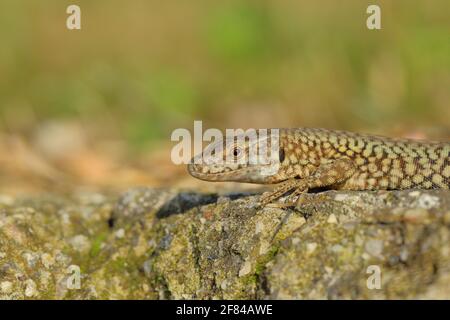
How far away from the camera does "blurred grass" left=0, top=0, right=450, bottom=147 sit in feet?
38.7

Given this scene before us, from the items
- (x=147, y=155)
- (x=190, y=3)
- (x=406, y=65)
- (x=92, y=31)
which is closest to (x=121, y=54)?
(x=92, y=31)

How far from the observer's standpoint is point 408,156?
19.7 ft

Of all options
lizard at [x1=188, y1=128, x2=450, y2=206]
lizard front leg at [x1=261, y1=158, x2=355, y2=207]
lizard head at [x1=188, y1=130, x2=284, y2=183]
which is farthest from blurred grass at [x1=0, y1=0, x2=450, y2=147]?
lizard head at [x1=188, y1=130, x2=284, y2=183]

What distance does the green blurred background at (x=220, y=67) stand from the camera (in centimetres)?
1177

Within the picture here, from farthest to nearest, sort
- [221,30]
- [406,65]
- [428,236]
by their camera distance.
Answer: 1. [221,30]
2. [406,65]
3. [428,236]

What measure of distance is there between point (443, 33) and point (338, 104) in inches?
84.8

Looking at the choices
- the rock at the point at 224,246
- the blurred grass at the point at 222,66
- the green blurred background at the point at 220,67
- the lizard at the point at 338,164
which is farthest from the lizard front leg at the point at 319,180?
the blurred grass at the point at 222,66

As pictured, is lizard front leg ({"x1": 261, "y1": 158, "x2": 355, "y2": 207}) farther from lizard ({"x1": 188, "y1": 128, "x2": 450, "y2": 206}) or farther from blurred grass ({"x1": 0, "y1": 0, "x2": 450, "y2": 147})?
blurred grass ({"x1": 0, "y1": 0, "x2": 450, "y2": 147})

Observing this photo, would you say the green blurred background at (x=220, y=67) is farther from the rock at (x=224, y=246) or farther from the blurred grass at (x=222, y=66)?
the rock at (x=224, y=246)

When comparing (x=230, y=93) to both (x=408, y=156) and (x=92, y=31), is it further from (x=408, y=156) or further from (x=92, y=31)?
(x=408, y=156)

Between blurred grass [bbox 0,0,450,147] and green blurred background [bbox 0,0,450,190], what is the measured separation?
0.09 ft

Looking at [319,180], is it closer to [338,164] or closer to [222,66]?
[338,164]

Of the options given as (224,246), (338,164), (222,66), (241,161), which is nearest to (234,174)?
(241,161)

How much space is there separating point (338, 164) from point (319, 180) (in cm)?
27
